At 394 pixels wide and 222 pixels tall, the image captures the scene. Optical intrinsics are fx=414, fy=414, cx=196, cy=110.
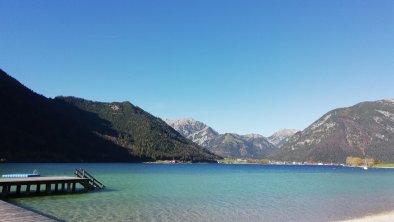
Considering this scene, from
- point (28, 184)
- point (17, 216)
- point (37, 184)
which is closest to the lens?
point (17, 216)

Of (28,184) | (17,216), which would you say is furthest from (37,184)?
(17,216)

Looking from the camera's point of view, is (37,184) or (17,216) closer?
(17,216)

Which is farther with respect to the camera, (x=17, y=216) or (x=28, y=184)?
(x=28, y=184)

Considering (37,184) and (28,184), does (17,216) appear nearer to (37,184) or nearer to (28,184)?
(28,184)

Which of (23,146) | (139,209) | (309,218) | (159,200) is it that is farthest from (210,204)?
(23,146)

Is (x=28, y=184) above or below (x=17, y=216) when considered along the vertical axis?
below

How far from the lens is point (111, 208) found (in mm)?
33812

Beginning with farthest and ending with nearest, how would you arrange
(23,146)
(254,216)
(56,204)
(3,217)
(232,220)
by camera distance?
(23,146) → (56,204) → (254,216) → (232,220) → (3,217)

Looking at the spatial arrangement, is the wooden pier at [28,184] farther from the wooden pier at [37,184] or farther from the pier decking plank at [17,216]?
the pier decking plank at [17,216]

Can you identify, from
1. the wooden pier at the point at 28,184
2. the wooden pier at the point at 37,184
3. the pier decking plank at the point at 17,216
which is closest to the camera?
the pier decking plank at the point at 17,216

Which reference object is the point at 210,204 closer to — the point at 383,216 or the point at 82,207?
the point at 82,207

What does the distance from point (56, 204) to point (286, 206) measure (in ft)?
68.9

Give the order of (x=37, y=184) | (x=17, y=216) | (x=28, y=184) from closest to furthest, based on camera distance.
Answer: (x=17, y=216) < (x=28, y=184) < (x=37, y=184)

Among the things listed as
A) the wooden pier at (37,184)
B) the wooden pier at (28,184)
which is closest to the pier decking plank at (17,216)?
the wooden pier at (28,184)
